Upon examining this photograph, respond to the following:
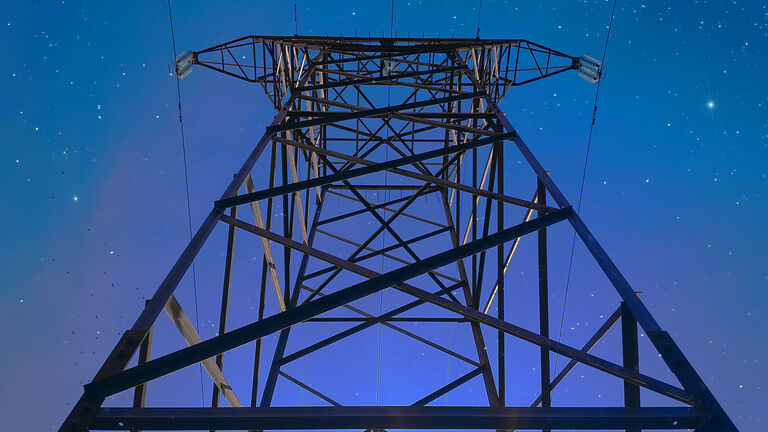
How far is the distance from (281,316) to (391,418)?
4.16 ft

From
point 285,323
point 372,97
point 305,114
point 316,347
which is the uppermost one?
point 372,97

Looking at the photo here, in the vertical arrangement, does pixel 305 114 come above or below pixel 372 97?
below

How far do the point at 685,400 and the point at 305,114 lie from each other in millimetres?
6335

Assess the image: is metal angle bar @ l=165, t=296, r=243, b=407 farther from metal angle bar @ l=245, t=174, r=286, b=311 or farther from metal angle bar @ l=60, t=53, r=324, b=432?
metal angle bar @ l=245, t=174, r=286, b=311

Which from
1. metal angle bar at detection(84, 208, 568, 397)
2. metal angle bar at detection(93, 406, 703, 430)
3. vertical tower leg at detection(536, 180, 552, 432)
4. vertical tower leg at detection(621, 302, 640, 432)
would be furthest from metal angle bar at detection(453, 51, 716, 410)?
vertical tower leg at detection(536, 180, 552, 432)

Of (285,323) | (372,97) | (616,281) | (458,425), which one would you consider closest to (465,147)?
(616,281)

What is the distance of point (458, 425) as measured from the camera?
3283mm

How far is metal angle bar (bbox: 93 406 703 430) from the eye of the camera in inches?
127

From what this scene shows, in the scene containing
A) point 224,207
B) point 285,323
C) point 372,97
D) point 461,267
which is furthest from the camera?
point 372,97

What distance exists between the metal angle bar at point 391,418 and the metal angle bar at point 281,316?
0.23 meters

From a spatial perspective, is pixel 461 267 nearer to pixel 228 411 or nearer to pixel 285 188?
pixel 285 188

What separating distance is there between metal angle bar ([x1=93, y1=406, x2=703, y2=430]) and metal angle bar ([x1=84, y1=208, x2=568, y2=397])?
0.23 metres

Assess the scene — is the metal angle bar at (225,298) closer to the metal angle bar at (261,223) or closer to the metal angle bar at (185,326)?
the metal angle bar at (261,223)

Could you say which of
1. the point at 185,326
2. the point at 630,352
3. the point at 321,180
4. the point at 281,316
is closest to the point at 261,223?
the point at 321,180
